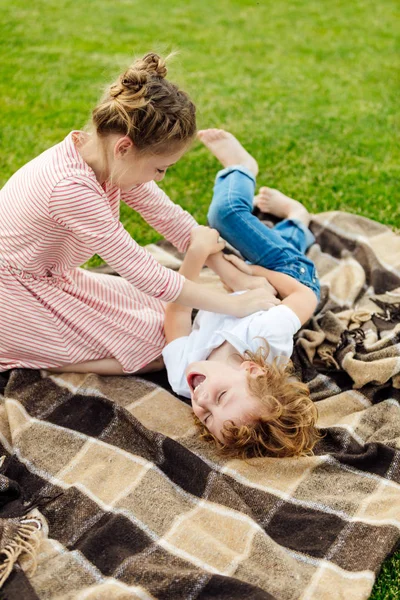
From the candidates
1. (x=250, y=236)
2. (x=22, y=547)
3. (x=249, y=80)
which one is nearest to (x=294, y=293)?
(x=250, y=236)

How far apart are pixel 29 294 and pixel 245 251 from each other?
3.98ft

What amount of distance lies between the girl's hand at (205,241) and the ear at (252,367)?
76cm

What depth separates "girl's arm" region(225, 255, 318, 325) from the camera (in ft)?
11.2

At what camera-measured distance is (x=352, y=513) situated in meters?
2.63

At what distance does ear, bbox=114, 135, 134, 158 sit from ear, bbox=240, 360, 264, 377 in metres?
1.03

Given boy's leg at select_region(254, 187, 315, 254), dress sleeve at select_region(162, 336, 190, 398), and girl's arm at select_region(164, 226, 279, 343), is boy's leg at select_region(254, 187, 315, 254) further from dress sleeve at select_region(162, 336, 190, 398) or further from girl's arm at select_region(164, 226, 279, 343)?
dress sleeve at select_region(162, 336, 190, 398)

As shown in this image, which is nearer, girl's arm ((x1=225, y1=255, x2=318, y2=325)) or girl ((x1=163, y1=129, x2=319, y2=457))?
girl ((x1=163, y1=129, x2=319, y2=457))

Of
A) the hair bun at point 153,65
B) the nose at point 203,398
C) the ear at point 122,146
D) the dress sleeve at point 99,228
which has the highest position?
the hair bun at point 153,65

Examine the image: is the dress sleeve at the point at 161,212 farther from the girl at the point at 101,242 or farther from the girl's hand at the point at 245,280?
the girl's hand at the point at 245,280

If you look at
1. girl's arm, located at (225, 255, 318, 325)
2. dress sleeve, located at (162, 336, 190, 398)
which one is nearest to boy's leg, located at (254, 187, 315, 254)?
girl's arm, located at (225, 255, 318, 325)

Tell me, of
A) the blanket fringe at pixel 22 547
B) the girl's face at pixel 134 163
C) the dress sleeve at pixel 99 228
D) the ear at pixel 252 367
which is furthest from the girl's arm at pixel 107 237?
the blanket fringe at pixel 22 547

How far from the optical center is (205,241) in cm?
355

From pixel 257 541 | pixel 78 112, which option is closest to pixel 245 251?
pixel 257 541

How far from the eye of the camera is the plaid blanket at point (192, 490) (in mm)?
2303
